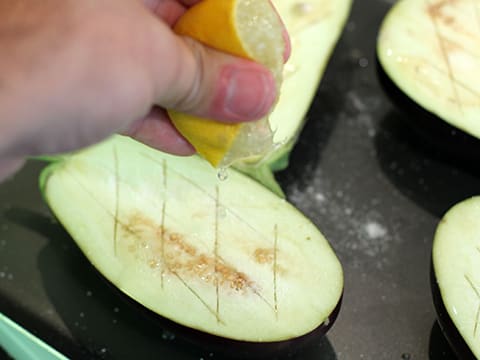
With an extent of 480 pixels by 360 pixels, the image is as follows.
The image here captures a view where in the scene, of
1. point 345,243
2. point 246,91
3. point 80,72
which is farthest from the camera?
point 345,243

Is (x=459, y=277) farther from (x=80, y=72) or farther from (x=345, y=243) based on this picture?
→ (x=80, y=72)

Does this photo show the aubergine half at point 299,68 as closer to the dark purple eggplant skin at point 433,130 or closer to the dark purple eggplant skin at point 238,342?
the dark purple eggplant skin at point 433,130

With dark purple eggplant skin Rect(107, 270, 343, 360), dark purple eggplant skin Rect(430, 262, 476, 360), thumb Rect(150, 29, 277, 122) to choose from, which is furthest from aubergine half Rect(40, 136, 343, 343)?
thumb Rect(150, 29, 277, 122)

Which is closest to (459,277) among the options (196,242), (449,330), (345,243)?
(449,330)

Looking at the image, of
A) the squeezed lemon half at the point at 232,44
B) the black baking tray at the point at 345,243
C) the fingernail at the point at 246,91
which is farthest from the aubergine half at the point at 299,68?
the fingernail at the point at 246,91

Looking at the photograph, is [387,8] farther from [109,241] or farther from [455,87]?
[109,241]

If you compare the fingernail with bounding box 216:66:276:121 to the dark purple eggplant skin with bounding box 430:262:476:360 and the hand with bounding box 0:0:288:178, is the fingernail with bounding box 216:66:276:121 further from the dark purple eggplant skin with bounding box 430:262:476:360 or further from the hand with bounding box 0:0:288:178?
the dark purple eggplant skin with bounding box 430:262:476:360
